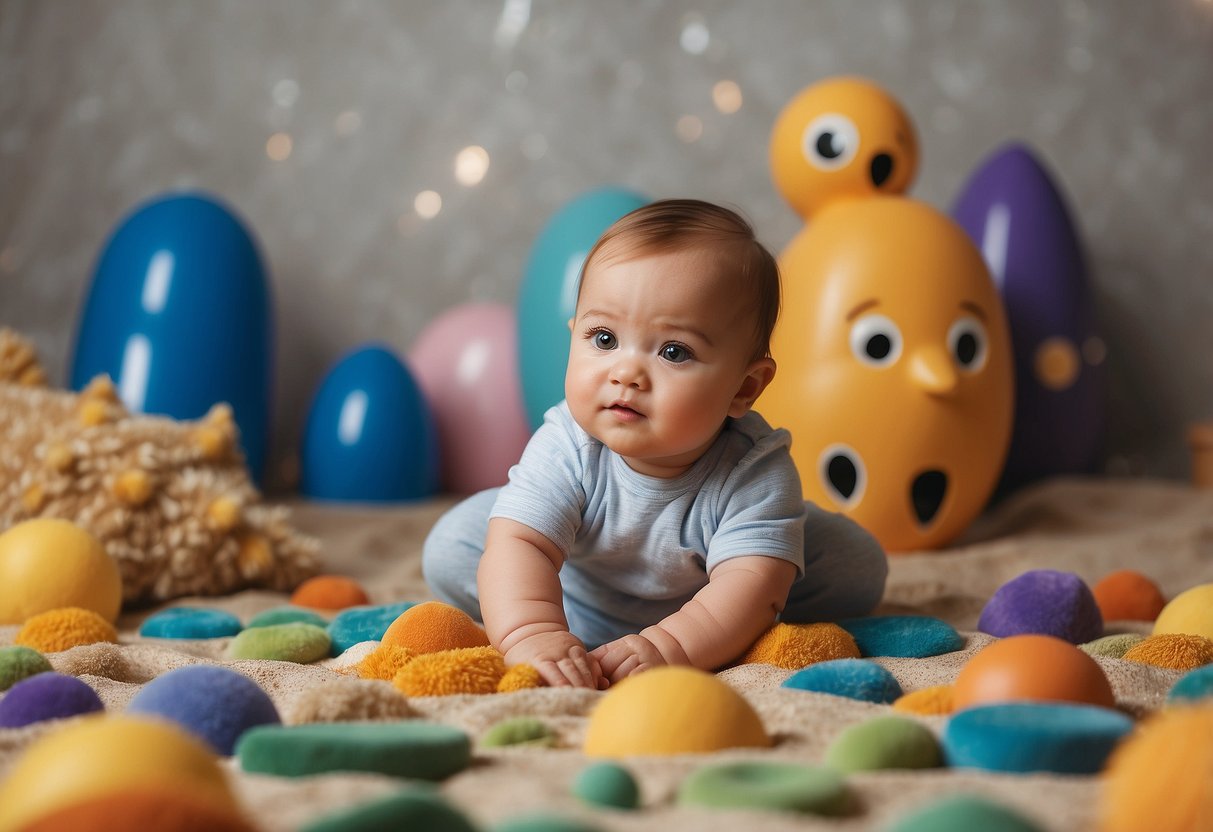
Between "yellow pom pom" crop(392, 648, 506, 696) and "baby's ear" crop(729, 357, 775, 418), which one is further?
"baby's ear" crop(729, 357, 775, 418)

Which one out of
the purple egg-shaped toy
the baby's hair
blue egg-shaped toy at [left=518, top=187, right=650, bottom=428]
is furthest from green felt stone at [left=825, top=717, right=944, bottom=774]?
the purple egg-shaped toy

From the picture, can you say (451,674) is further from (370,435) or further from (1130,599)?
(370,435)

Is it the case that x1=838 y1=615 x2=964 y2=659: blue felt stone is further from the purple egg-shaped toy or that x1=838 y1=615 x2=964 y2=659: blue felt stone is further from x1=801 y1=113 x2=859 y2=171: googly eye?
the purple egg-shaped toy

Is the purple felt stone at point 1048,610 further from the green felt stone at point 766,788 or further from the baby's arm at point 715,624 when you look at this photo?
the green felt stone at point 766,788

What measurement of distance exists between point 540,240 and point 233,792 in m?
1.81

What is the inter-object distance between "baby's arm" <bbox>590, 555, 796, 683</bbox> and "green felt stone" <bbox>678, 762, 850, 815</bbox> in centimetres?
33

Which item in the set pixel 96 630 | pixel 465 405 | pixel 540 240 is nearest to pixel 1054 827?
pixel 96 630

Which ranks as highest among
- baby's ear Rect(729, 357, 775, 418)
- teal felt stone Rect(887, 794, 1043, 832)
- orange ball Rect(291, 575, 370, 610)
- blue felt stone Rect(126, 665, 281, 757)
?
baby's ear Rect(729, 357, 775, 418)

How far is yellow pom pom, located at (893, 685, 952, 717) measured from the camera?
0.85 metres

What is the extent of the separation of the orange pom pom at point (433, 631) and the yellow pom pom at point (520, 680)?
13cm

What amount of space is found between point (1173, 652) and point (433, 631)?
64 centimetres

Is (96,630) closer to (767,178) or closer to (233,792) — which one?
(233,792)

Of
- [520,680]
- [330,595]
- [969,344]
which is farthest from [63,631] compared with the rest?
[969,344]

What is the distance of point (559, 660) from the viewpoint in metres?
0.97
